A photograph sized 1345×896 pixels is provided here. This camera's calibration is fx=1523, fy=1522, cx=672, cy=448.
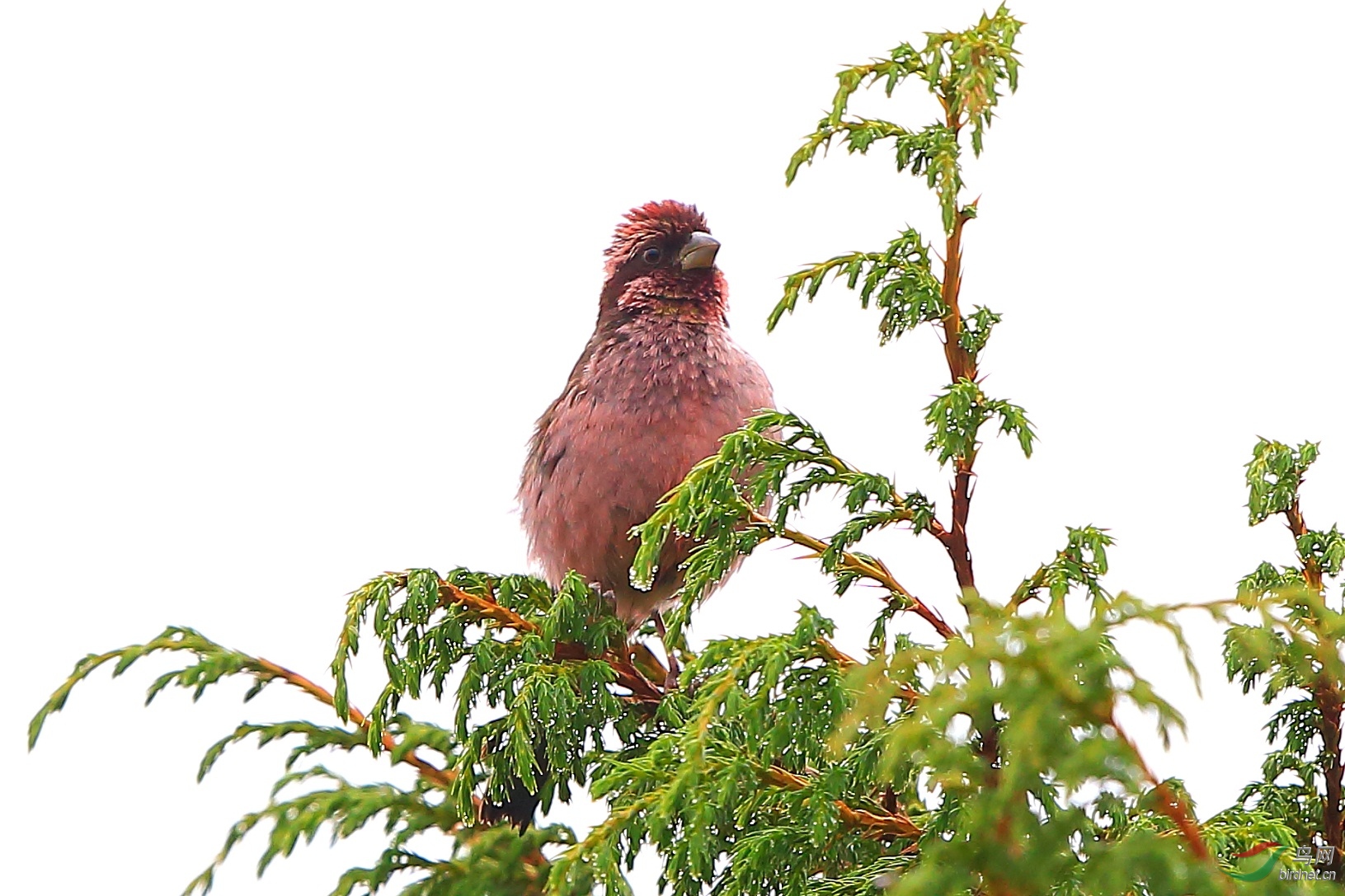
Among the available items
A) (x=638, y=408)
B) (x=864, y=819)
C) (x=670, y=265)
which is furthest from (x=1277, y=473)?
(x=670, y=265)

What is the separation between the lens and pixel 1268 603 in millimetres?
1437

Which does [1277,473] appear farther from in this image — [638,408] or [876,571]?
[638,408]

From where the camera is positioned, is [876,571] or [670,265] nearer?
[876,571]

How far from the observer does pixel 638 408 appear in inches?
112

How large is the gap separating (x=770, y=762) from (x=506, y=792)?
2.39 ft

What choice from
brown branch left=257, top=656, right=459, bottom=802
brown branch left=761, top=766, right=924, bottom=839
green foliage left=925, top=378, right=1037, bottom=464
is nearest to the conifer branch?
brown branch left=257, top=656, right=459, bottom=802

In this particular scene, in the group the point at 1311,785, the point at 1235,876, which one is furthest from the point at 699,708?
the point at 1311,785

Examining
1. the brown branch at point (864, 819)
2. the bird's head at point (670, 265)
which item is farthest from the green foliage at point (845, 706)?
the bird's head at point (670, 265)

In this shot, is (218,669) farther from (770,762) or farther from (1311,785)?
(1311,785)

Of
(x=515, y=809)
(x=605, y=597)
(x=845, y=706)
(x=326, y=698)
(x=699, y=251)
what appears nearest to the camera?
(x=845, y=706)

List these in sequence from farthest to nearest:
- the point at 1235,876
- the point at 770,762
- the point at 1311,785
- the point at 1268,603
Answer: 1. the point at 1311,785
2. the point at 770,762
3. the point at 1235,876
4. the point at 1268,603

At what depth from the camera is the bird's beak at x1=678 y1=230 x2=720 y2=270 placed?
3.01m

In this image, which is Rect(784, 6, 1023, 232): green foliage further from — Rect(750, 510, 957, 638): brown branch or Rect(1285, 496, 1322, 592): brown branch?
Rect(1285, 496, 1322, 592): brown branch

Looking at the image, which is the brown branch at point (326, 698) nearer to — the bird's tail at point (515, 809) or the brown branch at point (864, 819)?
the bird's tail at point (515, 809)
